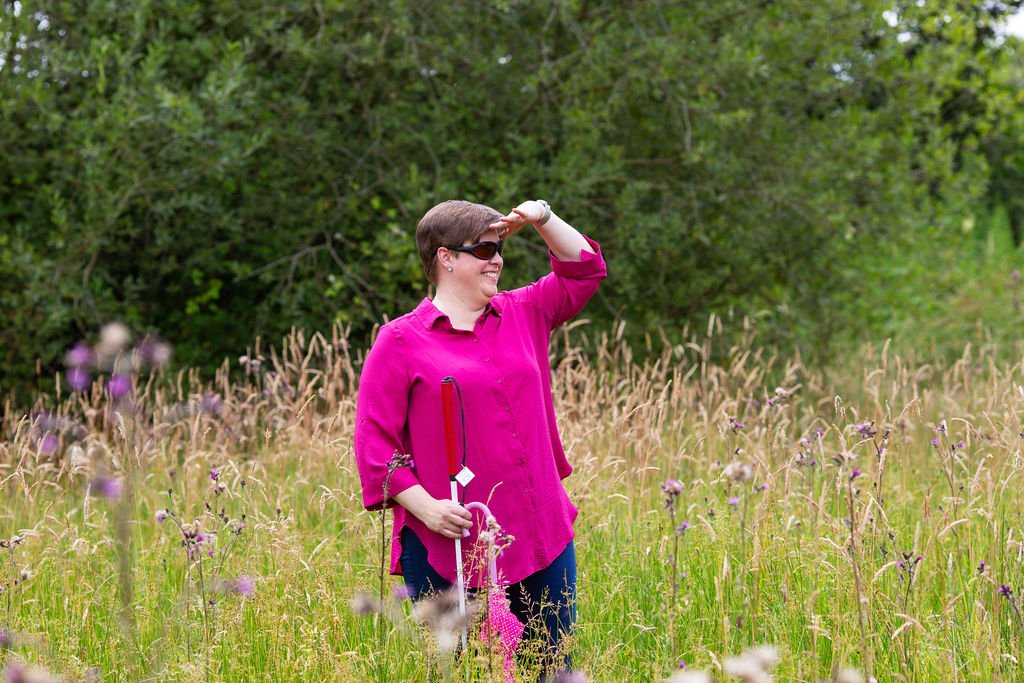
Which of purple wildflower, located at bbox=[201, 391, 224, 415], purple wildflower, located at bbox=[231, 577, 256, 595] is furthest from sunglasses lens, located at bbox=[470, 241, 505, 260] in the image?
purple wildflower, located at bbox=[201, 391, 224, 415]

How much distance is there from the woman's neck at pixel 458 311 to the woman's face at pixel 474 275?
0.02m

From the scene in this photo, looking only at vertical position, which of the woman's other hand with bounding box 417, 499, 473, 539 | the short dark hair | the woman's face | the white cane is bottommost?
the woman's other hand with bounding box 417, 499, 473, 539

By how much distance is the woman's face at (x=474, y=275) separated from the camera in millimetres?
2830

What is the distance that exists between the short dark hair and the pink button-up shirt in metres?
0.18

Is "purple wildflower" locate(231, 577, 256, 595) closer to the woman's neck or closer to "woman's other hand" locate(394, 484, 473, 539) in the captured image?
"woman's other hand" locate(394, 484, 473, 539)

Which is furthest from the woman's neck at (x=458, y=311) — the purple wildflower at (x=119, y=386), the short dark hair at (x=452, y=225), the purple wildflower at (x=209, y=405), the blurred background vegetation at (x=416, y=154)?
the blurred background vegetation at (x=416, y=154)

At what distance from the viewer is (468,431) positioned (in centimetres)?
278

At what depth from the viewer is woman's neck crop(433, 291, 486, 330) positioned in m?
2.85

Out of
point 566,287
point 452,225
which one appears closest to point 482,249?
point 452,225

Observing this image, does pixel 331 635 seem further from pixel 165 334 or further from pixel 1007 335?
pixel 1007 335

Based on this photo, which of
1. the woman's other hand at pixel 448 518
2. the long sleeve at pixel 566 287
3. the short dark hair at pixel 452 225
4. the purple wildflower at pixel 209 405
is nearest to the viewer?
the woman's other hand at pixel 448 518

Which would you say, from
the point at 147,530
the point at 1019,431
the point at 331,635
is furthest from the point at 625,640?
the point at 147,530

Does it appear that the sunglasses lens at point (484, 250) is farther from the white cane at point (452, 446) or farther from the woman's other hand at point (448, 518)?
the woman's other hand at point (448, 518)

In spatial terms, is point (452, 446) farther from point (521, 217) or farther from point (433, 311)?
point (521, 217)
